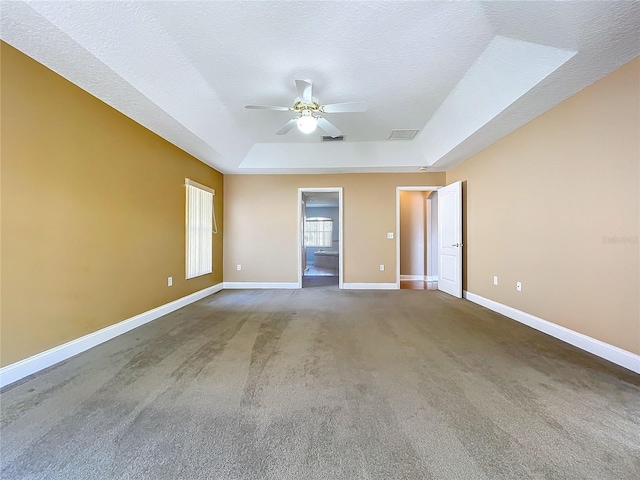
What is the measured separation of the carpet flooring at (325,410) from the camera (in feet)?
4.17

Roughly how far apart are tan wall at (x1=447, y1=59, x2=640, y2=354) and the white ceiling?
0.30 meters

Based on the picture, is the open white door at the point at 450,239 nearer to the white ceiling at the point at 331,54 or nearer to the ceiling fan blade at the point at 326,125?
the white ceiling at the point at 331,54

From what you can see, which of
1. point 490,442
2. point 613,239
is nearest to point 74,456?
point 490,442

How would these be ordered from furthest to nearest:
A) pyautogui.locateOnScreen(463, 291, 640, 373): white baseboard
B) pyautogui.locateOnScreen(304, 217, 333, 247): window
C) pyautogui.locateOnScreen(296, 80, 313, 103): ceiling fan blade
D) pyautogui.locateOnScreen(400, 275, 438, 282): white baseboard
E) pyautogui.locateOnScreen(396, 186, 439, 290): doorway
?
pyautogui.locateOnScreen(304, 217, 333, 247): window, pyautogui.locateOnScreen(396, 186, 439, 290): doorway, pyautogui.locateOnScreen(400, 275, 438, 282): white baseboard, pyautogui.locateOnScreen(296, 80, 313, 103): ceiling fan blade, pyautogui.locateOnScreen(463, 291, 640, 373): white baseboard

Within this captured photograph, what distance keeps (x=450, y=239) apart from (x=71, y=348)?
5481 mm

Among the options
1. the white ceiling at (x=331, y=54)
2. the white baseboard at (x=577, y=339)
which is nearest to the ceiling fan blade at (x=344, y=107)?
the white ceiling at (x=331, y=54)

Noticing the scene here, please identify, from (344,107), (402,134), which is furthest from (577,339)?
(402,134)

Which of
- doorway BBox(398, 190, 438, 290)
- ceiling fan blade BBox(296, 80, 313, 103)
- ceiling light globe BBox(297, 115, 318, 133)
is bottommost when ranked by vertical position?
doorway BBox(398, 190, 438, 290)

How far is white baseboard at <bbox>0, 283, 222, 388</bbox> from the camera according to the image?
2.02 meters

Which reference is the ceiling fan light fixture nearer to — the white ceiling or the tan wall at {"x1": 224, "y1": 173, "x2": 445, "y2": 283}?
the white ceiling

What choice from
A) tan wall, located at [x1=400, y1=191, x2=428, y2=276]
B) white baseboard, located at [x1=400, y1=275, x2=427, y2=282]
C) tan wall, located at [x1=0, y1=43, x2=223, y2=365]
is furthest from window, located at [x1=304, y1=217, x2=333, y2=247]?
tan wall, located at [x1=0, y1=43, x2=223, y2=365]

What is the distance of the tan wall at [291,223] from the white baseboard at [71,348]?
2.16 m

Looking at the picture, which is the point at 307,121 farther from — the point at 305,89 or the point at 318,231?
the point at 318,231

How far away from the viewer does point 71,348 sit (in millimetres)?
2471
